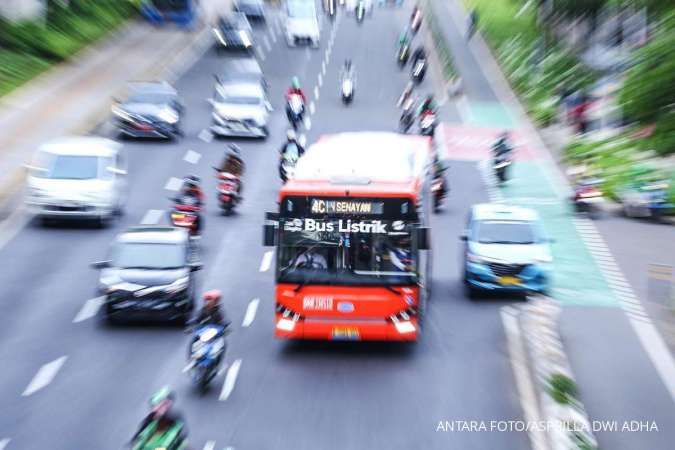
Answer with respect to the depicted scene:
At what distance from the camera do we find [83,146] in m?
29.2

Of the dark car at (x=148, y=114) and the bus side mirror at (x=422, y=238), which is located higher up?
the dark car at (x=148, y=114)

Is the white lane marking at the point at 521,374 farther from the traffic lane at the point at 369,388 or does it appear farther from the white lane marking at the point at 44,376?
the white lane marking at the point at 44,376

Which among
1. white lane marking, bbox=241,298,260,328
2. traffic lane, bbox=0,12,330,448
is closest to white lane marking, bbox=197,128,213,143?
white lane marking, bbox=241,298,260,328

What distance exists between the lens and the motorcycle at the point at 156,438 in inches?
467

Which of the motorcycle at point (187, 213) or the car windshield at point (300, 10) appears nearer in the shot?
the motorcycle at point (187, 213)

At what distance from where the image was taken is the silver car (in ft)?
130

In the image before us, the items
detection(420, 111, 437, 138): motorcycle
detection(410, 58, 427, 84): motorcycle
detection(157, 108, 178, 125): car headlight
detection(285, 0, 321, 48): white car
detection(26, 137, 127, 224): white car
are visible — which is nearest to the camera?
detection(26, 137, 127, 224): white car

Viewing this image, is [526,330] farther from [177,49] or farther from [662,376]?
[177,49]

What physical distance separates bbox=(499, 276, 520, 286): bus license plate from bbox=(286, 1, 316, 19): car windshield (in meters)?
39.8

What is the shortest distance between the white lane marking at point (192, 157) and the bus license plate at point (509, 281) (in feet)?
51.7

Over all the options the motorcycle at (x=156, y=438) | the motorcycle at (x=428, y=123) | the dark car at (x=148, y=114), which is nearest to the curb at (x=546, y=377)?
the motorcycle at (x=156, y=438)

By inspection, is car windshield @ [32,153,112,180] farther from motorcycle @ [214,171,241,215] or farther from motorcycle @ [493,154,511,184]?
motorcycle @ [493,154,511,184]

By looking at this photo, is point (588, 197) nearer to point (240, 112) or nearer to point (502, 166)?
point (502, 166)

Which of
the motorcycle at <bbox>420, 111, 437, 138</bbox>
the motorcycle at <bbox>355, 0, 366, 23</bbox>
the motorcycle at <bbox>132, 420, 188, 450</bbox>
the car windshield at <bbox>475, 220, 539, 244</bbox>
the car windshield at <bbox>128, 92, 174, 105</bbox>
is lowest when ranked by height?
the motorcycle at <bbox>132, 420, 188, 450</bbox>
